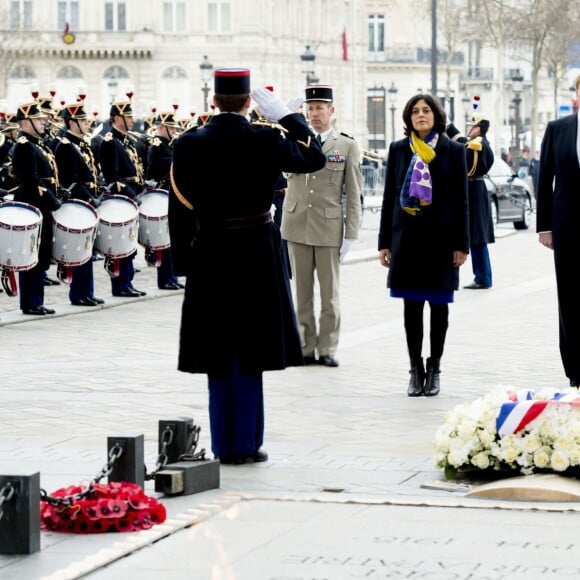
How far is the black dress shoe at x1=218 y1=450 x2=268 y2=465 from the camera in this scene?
28.6 feet

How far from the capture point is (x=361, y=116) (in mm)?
105750

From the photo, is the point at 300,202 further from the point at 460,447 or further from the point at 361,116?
the point at 361,116

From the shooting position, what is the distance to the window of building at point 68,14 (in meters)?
98.5

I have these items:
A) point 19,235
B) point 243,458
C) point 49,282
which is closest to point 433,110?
point 243,458

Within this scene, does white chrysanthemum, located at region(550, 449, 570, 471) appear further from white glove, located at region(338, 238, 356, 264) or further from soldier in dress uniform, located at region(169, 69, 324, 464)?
white glove, located at region(338, 238, 356, 264)

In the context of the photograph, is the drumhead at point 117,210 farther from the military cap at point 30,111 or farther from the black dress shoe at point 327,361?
the black dress shoe at point 327,361

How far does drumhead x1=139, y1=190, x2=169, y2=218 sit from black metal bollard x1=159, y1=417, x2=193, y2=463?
1114 cm

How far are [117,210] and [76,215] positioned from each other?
0.88m

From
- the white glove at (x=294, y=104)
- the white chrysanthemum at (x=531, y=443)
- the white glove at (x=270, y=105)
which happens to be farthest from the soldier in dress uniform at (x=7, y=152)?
the white chrysanthemum at (x=531, y=443)

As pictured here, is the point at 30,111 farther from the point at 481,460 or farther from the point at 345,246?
the point at 481,460

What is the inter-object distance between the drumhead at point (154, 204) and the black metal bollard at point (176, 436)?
11.1 meters

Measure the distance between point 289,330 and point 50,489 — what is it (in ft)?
4.96

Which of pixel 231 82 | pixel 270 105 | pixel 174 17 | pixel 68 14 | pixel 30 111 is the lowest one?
pixel 30 111

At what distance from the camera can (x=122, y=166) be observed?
19.6m
